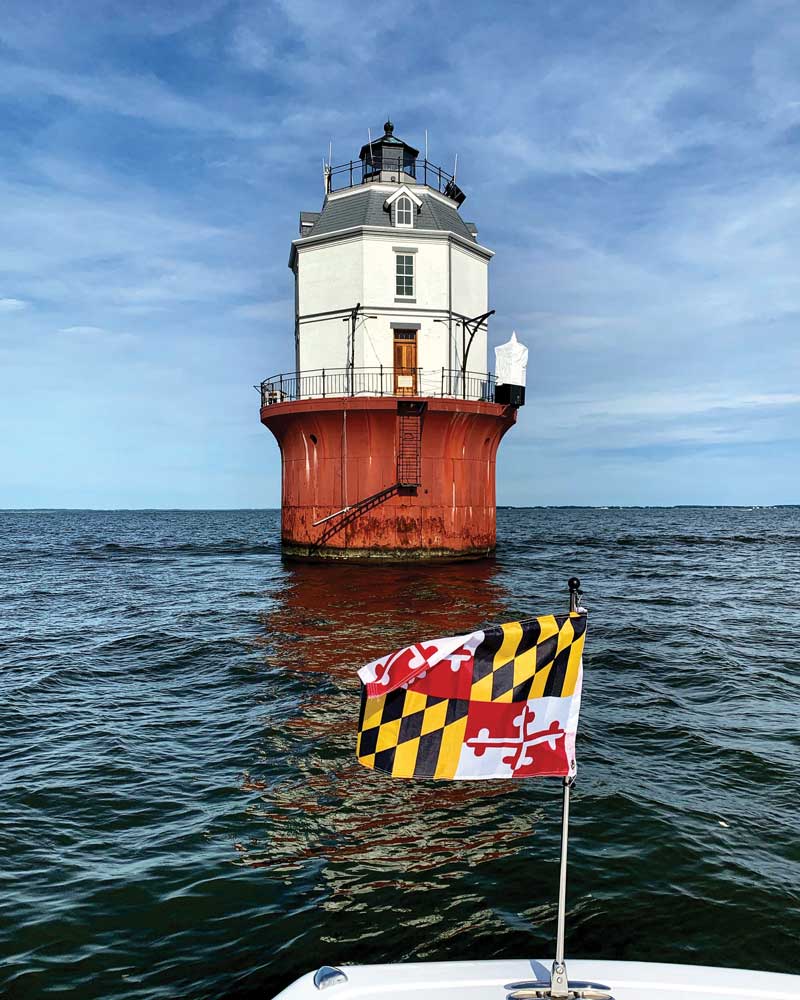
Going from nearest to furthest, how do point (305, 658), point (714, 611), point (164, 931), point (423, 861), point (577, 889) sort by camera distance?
1. point (164, 931)
2. point (577, 889)
3. point (423, 861)
4. point (305, 658)
5. point (714, 611)

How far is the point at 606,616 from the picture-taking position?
60.8ft

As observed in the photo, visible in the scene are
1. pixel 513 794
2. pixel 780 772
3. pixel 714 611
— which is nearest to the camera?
pixel 513 794

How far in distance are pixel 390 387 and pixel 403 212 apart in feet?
22.1

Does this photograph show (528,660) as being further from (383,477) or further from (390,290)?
(390,290)

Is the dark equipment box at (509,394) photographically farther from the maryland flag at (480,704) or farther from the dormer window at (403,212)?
the maryland flag at (480,704)

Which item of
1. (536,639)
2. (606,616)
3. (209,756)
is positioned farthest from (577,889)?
(606,616)

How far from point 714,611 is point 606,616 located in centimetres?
343

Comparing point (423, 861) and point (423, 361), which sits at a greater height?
point (423, 361)

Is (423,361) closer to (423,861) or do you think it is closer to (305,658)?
(305,658)

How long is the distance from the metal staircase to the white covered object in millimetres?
3891

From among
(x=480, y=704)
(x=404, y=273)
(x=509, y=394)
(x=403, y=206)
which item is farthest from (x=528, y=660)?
(x=403, y=206)

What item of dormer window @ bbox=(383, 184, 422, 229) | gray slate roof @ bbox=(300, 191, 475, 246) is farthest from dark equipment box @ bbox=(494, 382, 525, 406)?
dormer window @ bbox=(383, 184, 422, 229)

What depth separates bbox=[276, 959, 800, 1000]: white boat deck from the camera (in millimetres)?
3533

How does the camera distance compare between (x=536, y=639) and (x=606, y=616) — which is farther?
(x=606, y=616)
